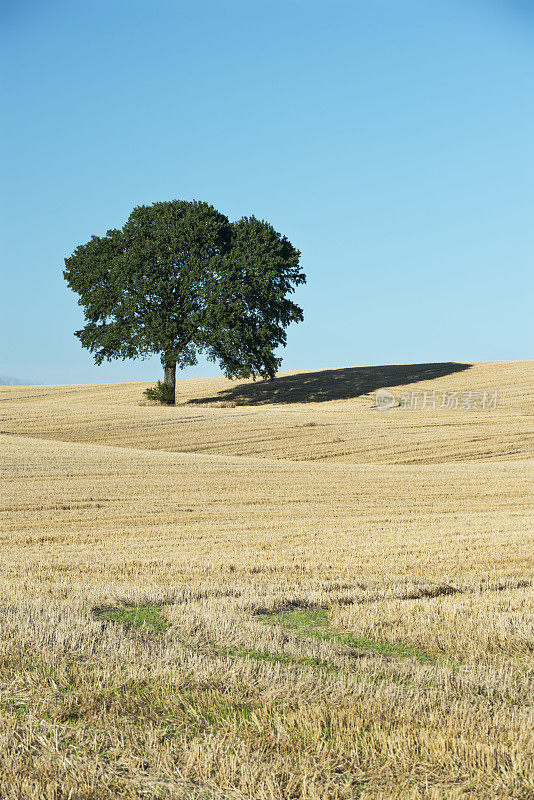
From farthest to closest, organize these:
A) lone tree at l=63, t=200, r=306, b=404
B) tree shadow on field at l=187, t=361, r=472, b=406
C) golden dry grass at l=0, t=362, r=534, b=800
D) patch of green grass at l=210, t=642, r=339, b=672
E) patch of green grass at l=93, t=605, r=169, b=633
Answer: tree shadow on field at l=187, t=361, r=472, b=406 < lone tree at l=63, t=200, r=306, b=404 < patch of green grass at l=93, t=605, r=169, b=633 < patch of green grass at l=210, t=642, r=339, b=672 < golden dry grass at l=0, t=362, r=534, b=800

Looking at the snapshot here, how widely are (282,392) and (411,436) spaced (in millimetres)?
21104

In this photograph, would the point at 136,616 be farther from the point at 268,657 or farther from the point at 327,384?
the point at 327,384

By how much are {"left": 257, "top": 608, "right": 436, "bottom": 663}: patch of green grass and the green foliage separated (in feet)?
146

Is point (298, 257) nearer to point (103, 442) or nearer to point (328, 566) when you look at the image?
point (103, 442)

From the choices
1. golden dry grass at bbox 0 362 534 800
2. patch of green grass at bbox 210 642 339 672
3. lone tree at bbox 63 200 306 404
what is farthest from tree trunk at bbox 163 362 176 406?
patch of green grass at bbox 210 642 339 672

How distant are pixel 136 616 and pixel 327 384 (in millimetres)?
53283

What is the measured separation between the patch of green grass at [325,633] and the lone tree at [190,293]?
41377 millimetres

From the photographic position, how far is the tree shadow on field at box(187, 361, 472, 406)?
5475 centimetres

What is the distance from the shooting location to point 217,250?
5284 centimetres

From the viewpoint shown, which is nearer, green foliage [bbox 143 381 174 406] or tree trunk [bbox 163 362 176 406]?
green foliage [bbox 143 381 174 406]

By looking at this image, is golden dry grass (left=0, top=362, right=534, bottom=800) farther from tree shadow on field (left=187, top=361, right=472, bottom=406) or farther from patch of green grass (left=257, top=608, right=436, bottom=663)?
tree shadow on field (left=187, top=361, right=472, bottom=406)

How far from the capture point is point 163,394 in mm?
52188

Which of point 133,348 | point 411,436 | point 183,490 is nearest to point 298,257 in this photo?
point 133,348

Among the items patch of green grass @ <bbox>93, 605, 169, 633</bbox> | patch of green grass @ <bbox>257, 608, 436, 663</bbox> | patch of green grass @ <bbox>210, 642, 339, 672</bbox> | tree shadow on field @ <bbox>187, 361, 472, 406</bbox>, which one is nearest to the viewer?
patch of green grass @ <bbox>210, 642, 339, 672</bbox>
